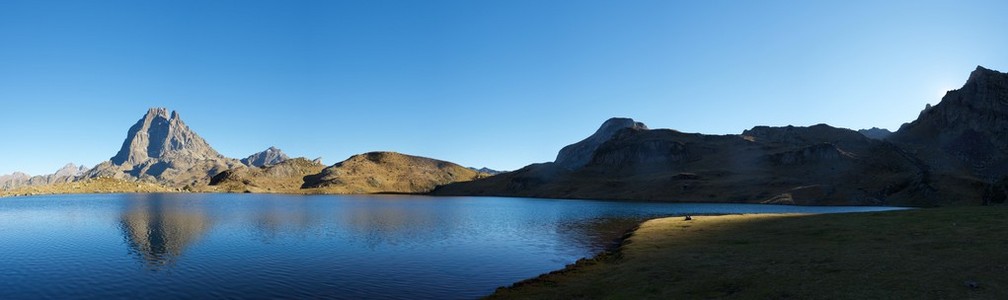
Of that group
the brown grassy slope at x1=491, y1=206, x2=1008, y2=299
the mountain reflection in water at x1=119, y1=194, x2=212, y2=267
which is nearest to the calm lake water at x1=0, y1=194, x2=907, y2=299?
the mountain reflection in water at x1=119, y1=194, x2=212, y2=267

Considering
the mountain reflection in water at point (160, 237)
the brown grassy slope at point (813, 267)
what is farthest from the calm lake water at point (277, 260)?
the brown grassy slope at point (813, 267)

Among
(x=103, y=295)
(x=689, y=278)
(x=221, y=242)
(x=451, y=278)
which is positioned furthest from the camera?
(x=221, y=242)

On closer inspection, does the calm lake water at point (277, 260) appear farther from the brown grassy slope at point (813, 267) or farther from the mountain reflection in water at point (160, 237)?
the brown grassy slope at point (813, 267)

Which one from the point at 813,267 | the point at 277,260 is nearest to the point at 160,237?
the point at 277,260

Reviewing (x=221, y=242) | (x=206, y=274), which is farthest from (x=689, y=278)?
(x=221, y=242)

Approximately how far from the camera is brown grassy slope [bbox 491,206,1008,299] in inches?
951

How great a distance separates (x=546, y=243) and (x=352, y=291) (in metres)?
30.0

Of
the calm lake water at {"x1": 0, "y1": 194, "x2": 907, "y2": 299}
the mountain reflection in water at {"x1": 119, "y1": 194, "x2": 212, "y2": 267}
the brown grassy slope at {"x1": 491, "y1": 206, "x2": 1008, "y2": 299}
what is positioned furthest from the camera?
the mountain reflection in water at {"x1": 119, "y1": 194, "x2": 212, "y2": 267}

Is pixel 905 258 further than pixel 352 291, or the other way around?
pixel 352 291

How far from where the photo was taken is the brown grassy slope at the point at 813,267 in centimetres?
2416

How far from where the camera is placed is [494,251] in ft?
172

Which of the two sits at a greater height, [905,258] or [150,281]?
[905,258]

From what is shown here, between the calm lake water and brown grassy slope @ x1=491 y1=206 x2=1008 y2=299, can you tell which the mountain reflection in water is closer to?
the calm lake water

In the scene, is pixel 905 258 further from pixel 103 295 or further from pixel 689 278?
pixel 103 295
